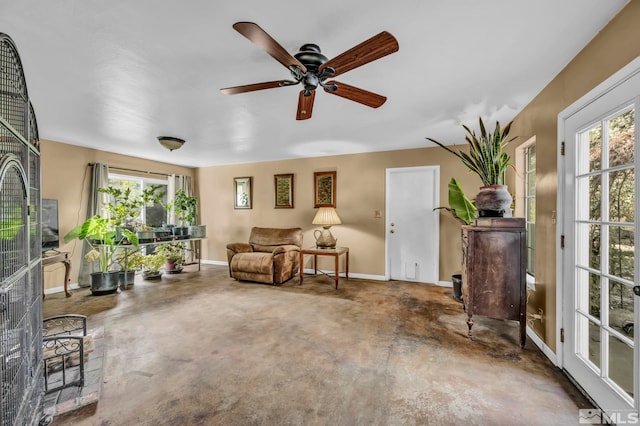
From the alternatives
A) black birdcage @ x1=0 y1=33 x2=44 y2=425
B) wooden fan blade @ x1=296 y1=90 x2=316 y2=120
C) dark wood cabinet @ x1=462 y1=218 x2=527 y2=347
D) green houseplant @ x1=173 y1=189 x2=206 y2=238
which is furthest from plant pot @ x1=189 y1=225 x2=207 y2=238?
dark wood cabinet @ x1=462 y1=218 x2=527 y2=347

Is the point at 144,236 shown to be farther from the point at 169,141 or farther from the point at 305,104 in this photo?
the point at 305,104

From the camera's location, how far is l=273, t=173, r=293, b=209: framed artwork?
17.4ft

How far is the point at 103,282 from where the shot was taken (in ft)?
12.7

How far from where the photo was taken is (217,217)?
239 inches

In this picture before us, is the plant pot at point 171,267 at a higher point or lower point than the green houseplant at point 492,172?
A: lower

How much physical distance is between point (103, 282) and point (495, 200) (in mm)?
5152

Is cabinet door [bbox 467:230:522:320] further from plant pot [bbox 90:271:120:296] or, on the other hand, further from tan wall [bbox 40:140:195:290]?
tan wall [bbox 40:140:195:290]

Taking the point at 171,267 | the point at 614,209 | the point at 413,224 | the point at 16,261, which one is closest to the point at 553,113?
the point at 614,209

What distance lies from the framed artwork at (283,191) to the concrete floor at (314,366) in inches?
88.5

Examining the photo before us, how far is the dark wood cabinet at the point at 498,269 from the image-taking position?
2.33 metres

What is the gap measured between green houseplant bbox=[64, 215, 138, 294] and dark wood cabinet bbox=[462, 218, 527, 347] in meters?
4.61

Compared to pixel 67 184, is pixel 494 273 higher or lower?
lower

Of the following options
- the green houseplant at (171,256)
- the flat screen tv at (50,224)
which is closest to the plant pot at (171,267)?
the green houseplant at (171,256)

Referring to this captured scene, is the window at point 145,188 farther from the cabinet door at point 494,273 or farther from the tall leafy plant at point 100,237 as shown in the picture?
the cabinet door at point 494,273
